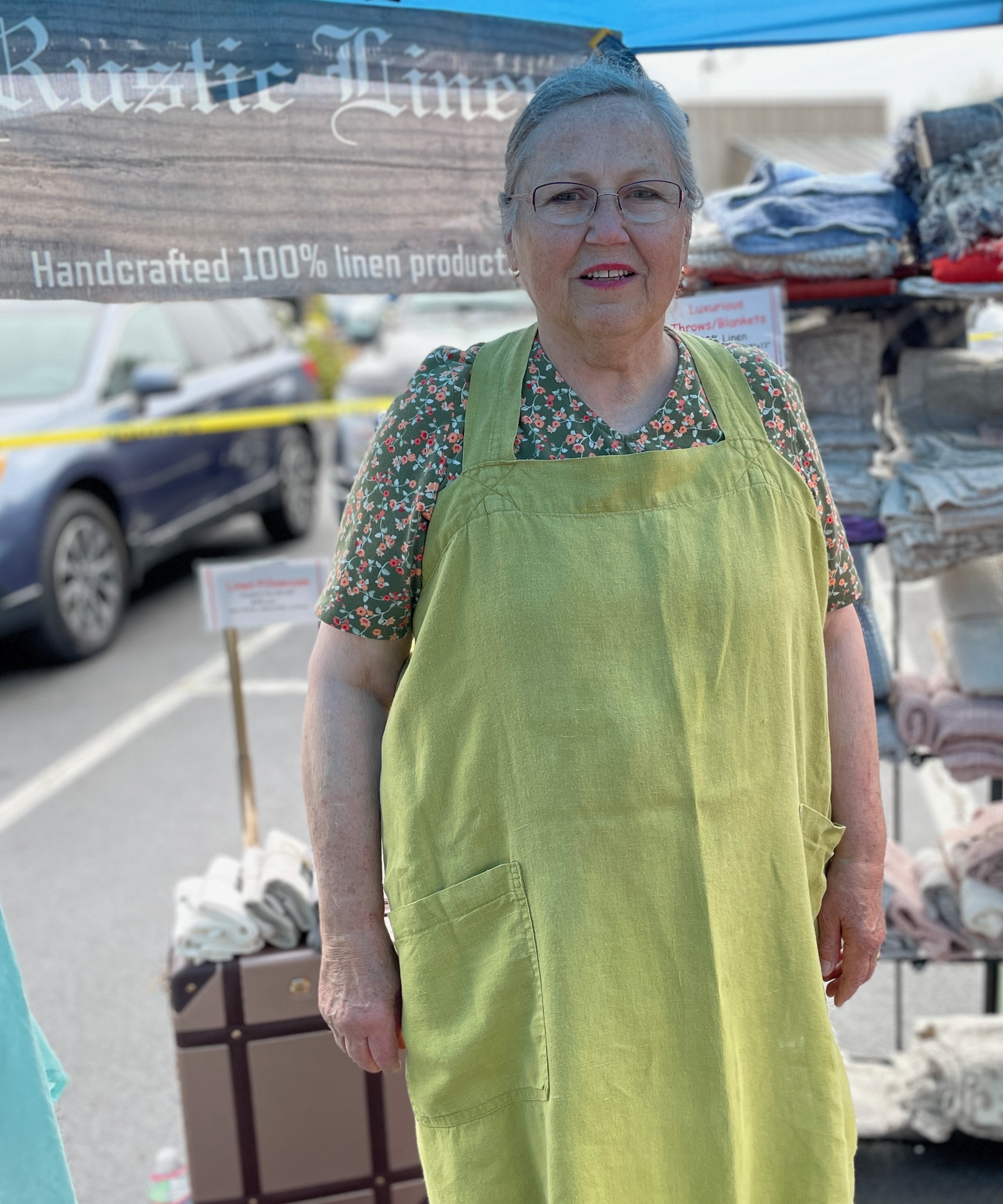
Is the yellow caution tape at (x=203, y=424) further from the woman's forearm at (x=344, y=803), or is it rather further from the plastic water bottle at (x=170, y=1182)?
the woman's forearm at (x=344, y=803)

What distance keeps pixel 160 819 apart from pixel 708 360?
11.9 feet

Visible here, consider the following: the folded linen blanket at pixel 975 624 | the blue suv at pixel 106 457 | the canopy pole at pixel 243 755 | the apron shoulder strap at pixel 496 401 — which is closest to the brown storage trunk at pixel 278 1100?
the canopy pole at pixel 243 755

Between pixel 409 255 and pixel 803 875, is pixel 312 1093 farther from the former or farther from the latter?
pixel 409 255

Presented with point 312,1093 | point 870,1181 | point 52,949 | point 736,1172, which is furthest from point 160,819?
point 736,1172

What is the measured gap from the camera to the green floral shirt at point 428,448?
1.46 metres

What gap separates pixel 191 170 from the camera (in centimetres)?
198

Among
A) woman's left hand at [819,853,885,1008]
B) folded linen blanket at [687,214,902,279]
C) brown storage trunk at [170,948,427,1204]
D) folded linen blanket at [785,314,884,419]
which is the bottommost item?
brown storage trunk at [170,948,427,1204]

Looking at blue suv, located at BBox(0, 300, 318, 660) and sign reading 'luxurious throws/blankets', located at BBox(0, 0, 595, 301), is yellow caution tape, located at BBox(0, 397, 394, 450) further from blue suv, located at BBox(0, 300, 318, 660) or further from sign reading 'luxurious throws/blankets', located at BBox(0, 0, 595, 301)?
sign reading 'luxurious throws/blankets', located at BBox(0, 0, 595, 301)

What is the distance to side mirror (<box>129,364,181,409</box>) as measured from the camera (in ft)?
20.5

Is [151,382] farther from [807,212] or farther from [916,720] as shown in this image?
[916,720]

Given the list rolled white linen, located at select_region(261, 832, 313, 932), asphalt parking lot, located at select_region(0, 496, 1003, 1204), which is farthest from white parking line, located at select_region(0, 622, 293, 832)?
rolled white linen, located at select_region(261, 832, 313, 932)

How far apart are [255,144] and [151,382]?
4.46m

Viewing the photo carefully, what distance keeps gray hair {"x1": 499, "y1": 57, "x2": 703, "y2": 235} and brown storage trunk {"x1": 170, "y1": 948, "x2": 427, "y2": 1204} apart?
1.45 meters

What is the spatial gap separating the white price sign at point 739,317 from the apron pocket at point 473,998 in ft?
3.95
